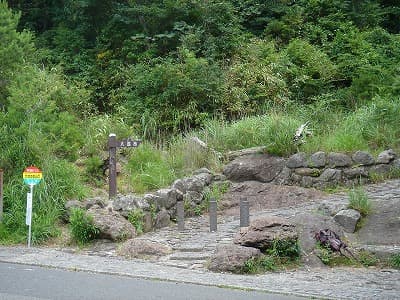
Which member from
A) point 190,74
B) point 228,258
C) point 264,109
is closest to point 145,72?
point 190,74

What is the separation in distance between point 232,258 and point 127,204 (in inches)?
162

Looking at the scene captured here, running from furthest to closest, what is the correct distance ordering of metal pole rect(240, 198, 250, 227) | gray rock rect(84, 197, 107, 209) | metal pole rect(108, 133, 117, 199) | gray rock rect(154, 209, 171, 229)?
metal pole rect(108, 133, 117, 199) → gray rock rect(154, 209, 171, 229) → gray rock rect(84, 197, 107, 209) → metal pole rect(240, 198, 250, 227)

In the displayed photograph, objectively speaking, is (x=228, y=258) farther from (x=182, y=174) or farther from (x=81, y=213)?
(x=182, y=174)

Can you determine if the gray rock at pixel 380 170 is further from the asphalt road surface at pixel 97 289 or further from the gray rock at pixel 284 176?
the asphalt road surface at pixel 97 289

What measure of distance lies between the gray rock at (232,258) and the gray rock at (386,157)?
21.9 ft

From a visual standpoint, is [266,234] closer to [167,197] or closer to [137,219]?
[137,219]

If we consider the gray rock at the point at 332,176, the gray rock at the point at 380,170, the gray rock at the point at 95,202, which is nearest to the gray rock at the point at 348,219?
the gray rock at the point at 332,176

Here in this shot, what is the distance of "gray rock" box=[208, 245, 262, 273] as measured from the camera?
10434mm

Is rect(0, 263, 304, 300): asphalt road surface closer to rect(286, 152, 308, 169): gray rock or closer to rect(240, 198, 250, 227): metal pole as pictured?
rect(240, 198, 250, 227): metal pole

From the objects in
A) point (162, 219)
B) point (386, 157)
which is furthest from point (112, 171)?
point (386, 157)

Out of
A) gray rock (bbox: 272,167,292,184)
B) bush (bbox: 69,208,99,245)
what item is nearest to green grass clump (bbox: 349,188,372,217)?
gray rock (bbox: 272,167,292,184)

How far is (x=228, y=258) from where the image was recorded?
10.6 m

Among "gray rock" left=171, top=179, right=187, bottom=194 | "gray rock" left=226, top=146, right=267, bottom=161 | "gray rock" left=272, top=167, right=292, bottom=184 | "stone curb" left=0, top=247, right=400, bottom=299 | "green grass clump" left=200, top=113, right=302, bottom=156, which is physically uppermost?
"green grass clump" left=200, top=113, right=302, bottom=156

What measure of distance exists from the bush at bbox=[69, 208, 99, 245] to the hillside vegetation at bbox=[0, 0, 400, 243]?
930 millimetres
